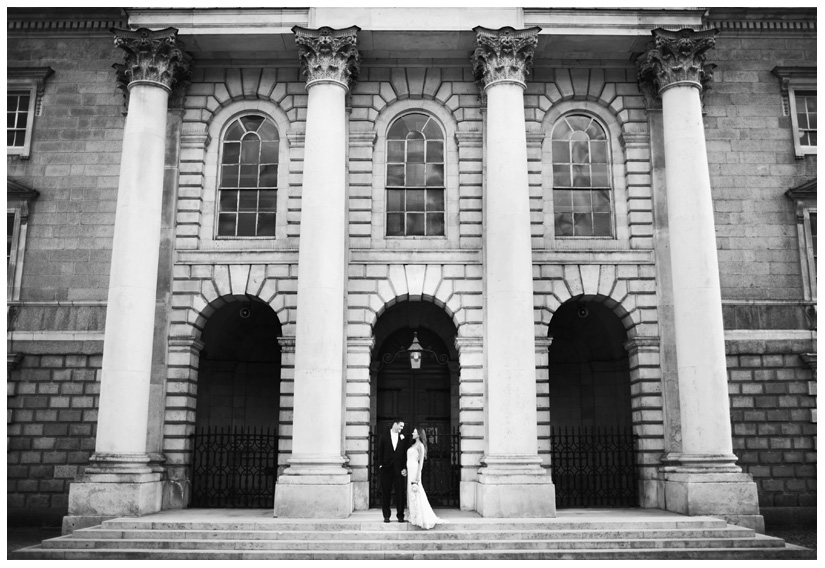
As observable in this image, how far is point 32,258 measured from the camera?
20.3 metres

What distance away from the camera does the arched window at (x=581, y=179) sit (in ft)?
66.1

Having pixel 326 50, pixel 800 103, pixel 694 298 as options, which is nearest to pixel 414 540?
pixel 694 298

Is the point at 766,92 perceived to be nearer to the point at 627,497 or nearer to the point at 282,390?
the point at 627,497

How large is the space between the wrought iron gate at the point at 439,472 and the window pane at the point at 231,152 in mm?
8194

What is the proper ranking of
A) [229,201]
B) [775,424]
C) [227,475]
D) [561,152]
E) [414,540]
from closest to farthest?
[414,540] < [227,475] < [775,424] < [229,201] < [561,152]

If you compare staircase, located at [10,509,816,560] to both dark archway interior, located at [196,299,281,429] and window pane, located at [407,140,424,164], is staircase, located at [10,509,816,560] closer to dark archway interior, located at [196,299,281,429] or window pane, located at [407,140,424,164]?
dark archway interior, located at [196,299,281,429]

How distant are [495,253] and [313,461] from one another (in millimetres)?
6334

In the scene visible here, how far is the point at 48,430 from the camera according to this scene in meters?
19.5

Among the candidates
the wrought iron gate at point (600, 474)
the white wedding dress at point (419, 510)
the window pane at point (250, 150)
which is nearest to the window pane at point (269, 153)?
the window pane at point (250, 150)

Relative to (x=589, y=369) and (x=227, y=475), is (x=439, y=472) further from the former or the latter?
(x=589, y=369)

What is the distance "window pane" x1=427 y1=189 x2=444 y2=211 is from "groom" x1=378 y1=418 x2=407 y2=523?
6634mm

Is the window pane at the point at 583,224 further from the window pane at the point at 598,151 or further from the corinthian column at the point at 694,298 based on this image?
the corinthian column at the point at 694,298

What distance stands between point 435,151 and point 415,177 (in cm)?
91

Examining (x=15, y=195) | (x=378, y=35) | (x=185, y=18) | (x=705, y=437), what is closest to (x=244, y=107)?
(x=185, y=18)
